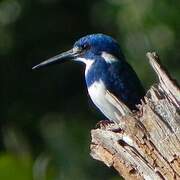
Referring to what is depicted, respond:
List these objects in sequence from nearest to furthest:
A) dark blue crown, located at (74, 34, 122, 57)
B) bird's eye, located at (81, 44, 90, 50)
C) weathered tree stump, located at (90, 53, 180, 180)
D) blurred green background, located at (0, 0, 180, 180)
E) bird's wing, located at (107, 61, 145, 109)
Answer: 1. weathered tree stump, located at (90, 53, 180, 180)
2. bird's wing, located at (107, 61, 145, 109)
3. dark blue crown, located at (74, 34, 122, 57)
4. bird's eye, located at (81, 44, 90, 50)
5. blurred green background, located at (0, 0, 180, 180)

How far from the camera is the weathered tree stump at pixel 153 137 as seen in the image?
5695mm

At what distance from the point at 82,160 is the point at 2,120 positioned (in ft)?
5.56

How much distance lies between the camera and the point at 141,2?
12125 millimetres

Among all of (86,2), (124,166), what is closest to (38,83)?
(86,2)

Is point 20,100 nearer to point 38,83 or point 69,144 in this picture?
point 38,83

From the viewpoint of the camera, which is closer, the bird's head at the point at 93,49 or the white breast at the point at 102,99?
the white breast at the point at 102,99

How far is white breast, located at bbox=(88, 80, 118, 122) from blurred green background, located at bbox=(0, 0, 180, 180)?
5.09m

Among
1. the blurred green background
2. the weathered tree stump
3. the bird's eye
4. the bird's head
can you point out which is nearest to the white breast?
the bird's head

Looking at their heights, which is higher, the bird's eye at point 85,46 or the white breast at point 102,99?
the bird's eye at point 85,46

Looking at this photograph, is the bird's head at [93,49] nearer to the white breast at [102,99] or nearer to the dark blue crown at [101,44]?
the dark blue crown at [101,44]

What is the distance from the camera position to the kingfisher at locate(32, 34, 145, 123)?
23.8ft

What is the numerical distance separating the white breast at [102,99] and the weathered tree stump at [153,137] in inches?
45.1

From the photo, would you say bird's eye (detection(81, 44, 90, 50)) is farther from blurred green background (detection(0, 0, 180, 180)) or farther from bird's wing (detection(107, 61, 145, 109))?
blurred green background (detection(0, 0, 180, 180))

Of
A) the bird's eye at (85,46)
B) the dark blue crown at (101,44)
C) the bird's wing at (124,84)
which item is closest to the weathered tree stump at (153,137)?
the bird's wing at (124,84)
